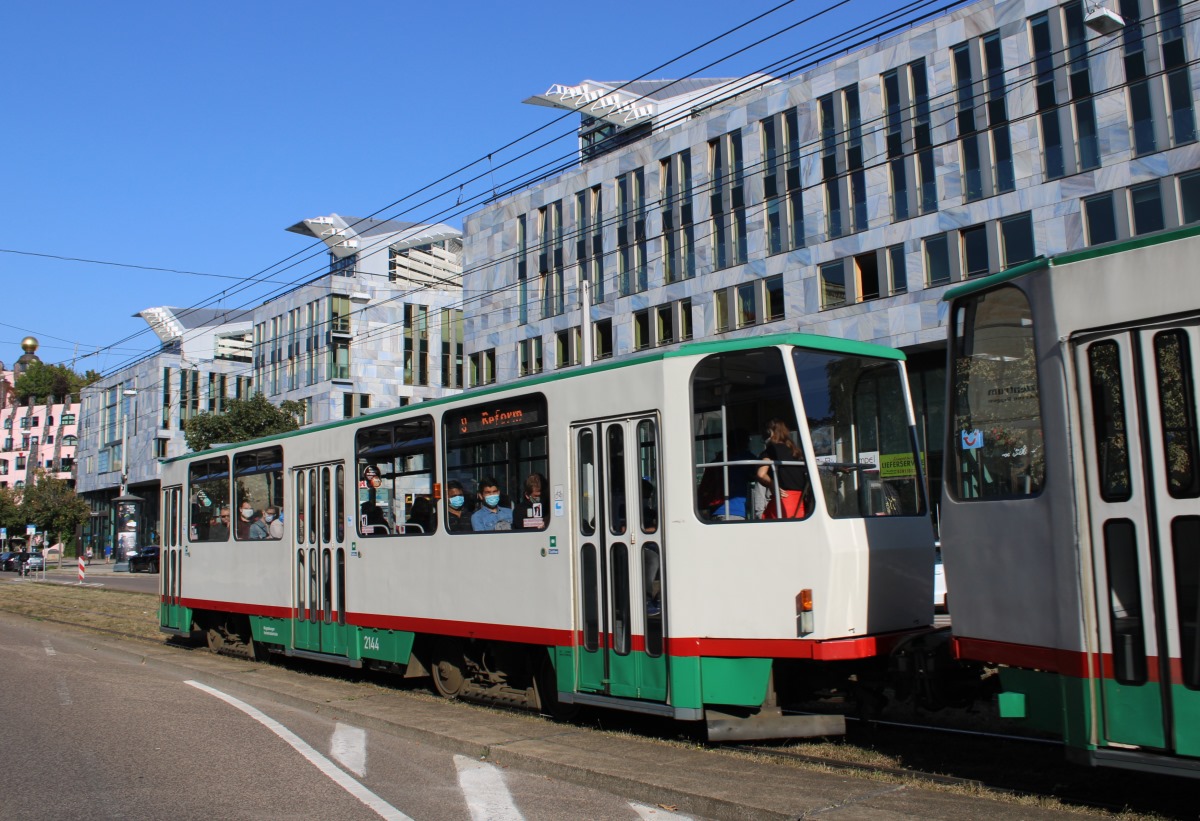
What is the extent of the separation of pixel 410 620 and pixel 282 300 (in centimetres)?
5733

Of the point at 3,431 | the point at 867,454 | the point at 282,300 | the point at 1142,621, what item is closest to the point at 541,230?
the point at 282,300

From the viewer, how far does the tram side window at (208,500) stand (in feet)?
52.1

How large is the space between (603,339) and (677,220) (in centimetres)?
582

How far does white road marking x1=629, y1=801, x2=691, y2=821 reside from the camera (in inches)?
256

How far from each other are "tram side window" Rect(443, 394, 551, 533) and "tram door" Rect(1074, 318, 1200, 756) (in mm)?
4735

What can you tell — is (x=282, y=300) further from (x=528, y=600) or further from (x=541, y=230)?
(x=528, y=600)

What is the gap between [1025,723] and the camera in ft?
21.0

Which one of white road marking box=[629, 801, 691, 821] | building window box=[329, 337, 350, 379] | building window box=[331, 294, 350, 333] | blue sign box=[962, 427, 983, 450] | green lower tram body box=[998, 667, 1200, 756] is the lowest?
white road marking box=[629, 801, 691, 821]

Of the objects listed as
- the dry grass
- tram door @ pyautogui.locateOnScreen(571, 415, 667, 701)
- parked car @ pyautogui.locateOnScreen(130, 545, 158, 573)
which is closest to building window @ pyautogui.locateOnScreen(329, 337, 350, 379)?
parked car @ pyautogui.locateOnScreen(130, 545, 158, 573)

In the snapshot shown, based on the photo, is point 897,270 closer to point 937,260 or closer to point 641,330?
point 937,260

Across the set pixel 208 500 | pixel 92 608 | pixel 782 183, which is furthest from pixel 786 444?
pixel 782 183

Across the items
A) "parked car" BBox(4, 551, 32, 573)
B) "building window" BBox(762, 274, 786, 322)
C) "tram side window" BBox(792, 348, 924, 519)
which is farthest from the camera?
"parked car" BBox(4, 551, 32, 573)

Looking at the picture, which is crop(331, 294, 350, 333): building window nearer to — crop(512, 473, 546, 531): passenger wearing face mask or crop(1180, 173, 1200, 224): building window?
crop(1180, 173, 1200, 224): building window

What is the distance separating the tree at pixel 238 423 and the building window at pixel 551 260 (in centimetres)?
1188
